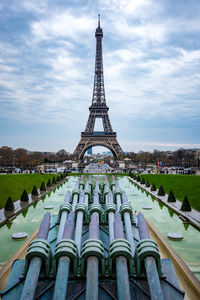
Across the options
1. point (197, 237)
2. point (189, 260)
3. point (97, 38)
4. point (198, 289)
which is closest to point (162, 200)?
point (197, 237)

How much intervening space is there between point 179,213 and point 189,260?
7086mm

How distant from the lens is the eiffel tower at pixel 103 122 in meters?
72.3

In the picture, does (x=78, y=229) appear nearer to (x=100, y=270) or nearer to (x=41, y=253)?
(x=100, y=270)

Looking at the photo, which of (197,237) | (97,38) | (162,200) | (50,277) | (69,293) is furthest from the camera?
(97,38)

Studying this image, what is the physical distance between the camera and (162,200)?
63.4 ft

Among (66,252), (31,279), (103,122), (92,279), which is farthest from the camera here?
(103,122)

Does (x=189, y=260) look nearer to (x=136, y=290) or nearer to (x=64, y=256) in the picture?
(x=136, y=290)

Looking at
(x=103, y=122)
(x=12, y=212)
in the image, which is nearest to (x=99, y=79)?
(x=103, y=122)

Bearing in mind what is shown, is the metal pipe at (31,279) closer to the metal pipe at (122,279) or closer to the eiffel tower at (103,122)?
the metal pipe at (122,279)

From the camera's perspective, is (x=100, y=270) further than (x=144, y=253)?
Yes

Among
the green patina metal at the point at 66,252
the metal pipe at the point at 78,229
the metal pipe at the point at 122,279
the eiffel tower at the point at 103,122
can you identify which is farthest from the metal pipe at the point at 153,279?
the eiffel tower at the point at 103,122

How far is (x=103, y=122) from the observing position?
76.5 m

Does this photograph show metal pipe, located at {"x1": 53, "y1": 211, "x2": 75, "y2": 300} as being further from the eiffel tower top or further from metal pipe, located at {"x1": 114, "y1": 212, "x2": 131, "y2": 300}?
the eiffel tower top

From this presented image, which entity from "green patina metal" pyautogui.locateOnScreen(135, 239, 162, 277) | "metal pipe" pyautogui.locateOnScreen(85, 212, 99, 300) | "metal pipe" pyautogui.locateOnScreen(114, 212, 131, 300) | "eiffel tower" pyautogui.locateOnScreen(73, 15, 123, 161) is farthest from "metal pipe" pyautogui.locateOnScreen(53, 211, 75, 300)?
"eiffel tower" pyautogui.locateOnScreen(73, 15, 123, 161)
